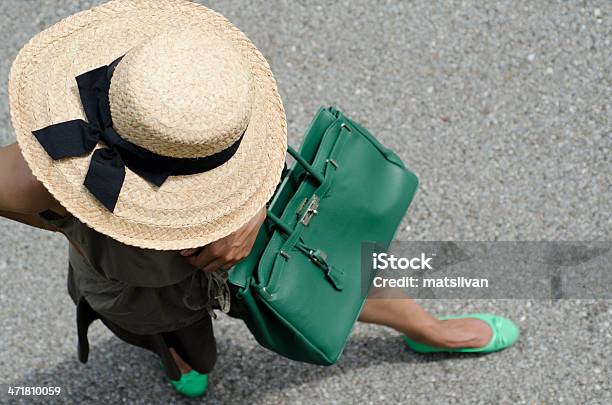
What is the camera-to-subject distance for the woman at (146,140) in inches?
61.1

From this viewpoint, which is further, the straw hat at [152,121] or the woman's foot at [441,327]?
the woman's foot at [441,327]

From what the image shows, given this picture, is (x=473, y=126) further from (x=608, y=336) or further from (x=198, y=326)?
(x=198, y=326)

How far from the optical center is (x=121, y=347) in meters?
3.03

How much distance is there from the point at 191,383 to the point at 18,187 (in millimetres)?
1343

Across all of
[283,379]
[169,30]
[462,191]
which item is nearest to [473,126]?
[462,191]

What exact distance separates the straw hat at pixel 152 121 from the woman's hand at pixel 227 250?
0.42 feet

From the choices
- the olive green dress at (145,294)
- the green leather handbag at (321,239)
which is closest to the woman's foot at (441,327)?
the green leather handbag at (321,239)

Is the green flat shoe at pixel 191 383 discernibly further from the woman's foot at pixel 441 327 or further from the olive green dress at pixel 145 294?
the woman's foot at pixel 441 327

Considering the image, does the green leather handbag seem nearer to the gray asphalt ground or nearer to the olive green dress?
the olive green dress

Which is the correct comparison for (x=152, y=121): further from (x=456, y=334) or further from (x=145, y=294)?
(x=456, y=334)

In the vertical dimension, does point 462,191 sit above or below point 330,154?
below

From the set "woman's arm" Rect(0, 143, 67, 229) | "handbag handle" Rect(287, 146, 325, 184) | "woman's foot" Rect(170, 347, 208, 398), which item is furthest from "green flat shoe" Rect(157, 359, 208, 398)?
"woman's arm" Rect(0, 143, 67, 229)

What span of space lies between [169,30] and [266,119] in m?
0.30

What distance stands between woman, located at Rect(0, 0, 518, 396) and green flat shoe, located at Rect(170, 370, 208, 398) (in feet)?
3.23
